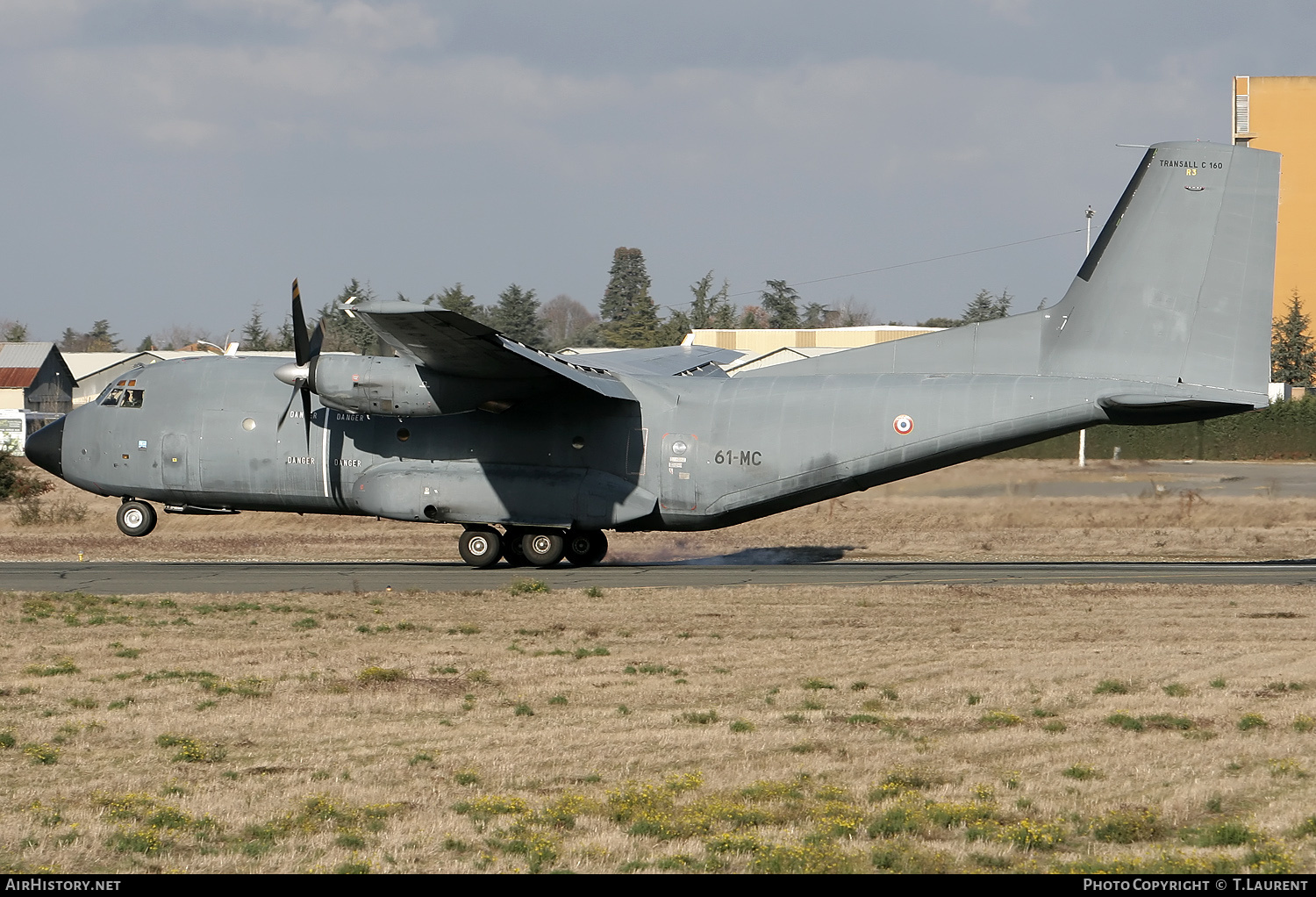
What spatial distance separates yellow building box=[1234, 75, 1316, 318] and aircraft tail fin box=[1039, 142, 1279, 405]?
63.9 m

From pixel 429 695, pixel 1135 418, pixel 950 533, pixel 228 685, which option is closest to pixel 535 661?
pixel 429 695

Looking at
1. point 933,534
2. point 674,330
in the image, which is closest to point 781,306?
point 674,330

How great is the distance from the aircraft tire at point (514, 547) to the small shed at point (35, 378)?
6067 cm

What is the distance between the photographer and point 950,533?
31625 mm

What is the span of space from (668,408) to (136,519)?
1106cm

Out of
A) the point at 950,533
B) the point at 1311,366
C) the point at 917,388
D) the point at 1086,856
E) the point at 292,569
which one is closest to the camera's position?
the point at 1086,856

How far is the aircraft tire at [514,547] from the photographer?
79.0 ft

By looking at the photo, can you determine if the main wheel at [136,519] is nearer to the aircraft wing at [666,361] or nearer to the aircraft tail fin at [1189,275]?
the aircraft wing at [666,361]

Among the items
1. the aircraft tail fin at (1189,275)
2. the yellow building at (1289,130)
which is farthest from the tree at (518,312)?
the aircraft tail fin at (1189,275)

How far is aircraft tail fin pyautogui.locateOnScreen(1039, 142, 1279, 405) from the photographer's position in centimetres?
1988

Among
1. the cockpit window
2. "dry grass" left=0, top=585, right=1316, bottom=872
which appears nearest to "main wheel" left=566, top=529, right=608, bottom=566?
"dry grass" left=0, top=585, right=1316, bottom=872

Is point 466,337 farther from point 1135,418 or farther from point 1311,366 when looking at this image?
point 1311,366

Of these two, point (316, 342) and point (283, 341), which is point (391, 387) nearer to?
point (316, 342)
